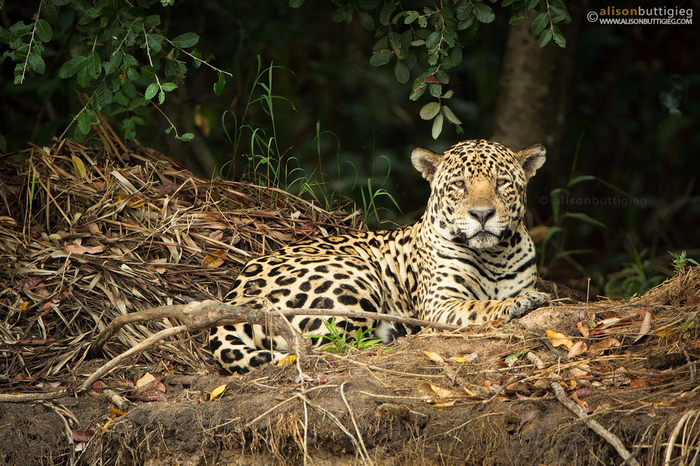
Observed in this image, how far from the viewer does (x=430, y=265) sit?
554cm

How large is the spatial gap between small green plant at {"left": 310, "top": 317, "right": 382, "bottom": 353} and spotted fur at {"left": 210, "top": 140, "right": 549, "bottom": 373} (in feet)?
0.33

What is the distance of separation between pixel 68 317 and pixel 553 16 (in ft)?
11.5

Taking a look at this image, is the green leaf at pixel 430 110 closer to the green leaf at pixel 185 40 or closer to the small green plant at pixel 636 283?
the green leaf at pixel 185 40

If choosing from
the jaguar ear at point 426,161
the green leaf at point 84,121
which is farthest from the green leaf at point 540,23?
the green leaf at point 84,121

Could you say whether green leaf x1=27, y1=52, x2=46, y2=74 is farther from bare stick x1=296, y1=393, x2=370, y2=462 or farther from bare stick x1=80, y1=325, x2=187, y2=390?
bare stick x1=296, y1=393, x2=370, y2=462

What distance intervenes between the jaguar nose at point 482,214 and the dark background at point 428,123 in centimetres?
352

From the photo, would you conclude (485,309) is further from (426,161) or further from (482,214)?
(426,161)

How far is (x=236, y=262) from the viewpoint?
555 centimetres

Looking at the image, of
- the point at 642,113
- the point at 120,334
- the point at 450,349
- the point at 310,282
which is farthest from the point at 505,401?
the point at 642,113

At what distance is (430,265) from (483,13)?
71.9 inches

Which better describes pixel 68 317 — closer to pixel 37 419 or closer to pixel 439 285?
pixel 37 419

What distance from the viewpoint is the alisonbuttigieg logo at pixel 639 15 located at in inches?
367

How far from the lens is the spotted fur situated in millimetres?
4867

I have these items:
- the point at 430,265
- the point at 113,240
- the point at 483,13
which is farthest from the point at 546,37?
the point at 113,240
